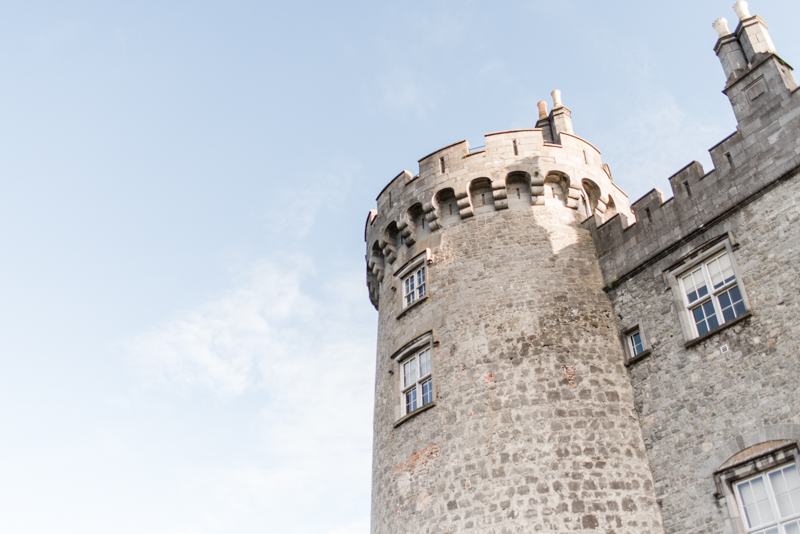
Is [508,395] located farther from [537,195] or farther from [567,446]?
[537,195]

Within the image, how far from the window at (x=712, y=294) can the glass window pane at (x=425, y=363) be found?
18.6 feet

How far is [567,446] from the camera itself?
45.0 ft

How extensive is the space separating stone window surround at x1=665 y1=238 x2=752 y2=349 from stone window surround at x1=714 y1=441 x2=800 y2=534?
2.30m

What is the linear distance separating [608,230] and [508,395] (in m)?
5.06

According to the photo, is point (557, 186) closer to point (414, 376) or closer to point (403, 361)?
point (403, 361)

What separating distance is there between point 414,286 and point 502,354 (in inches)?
145

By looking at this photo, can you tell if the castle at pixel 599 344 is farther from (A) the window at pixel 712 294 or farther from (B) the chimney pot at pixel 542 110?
(B) the chimney pot at pixel 542 110

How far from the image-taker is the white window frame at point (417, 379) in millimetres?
16047

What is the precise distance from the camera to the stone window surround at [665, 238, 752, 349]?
516 inches

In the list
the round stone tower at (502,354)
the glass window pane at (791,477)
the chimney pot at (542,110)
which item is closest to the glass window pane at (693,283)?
the round stone tower at (502,354)

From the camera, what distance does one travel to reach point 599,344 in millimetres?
15219

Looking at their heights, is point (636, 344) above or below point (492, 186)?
below

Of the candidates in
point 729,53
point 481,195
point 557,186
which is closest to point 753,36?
point 729,53

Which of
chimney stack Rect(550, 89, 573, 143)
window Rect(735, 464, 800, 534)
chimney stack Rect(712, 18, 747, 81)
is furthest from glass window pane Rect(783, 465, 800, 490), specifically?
chimney stack Rect(550, 89, 573, 143)
